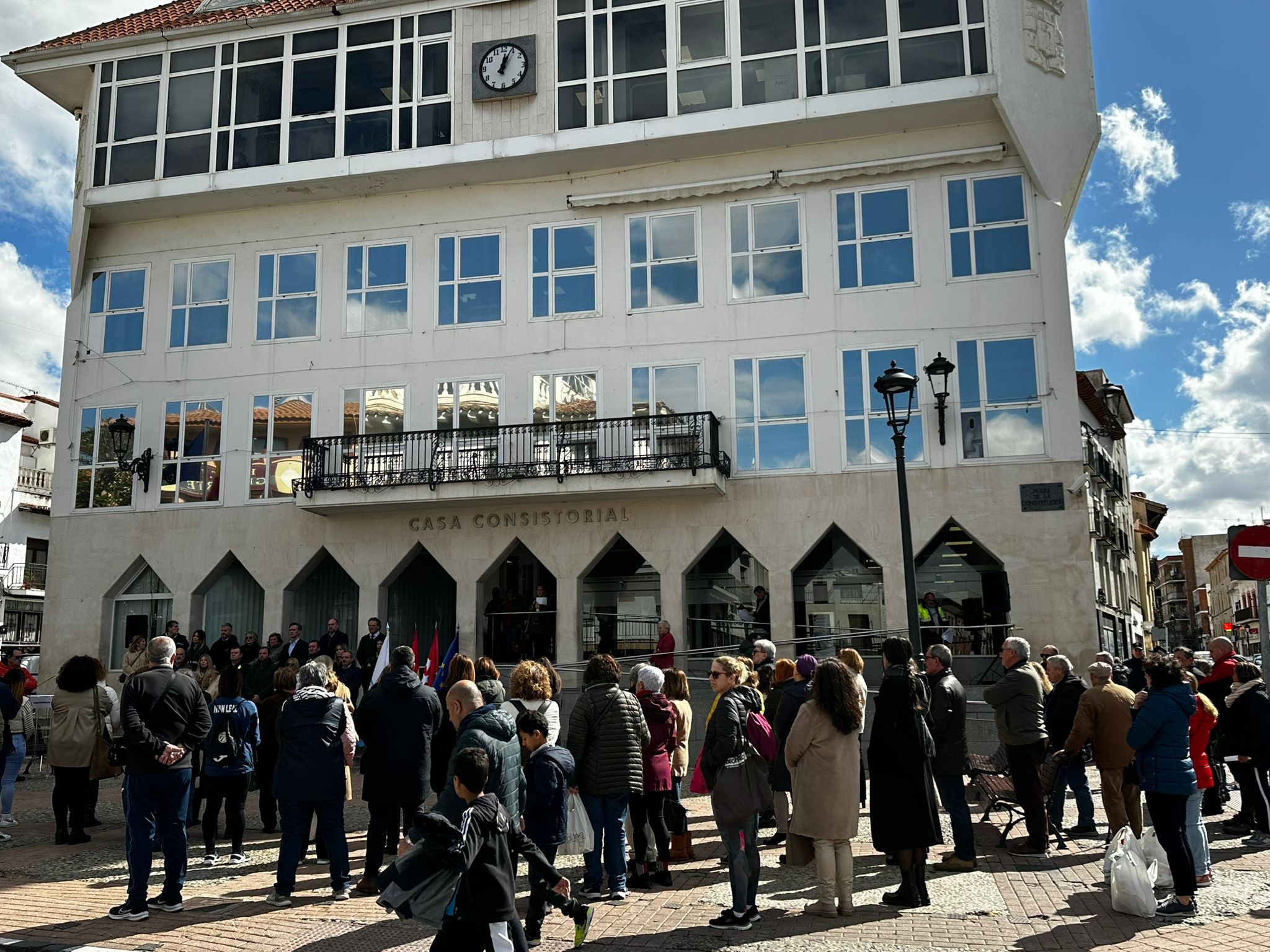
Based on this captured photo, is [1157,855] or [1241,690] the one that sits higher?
[1241,690]

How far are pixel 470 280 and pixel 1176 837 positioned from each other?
1882 cm

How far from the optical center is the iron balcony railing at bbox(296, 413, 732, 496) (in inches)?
850

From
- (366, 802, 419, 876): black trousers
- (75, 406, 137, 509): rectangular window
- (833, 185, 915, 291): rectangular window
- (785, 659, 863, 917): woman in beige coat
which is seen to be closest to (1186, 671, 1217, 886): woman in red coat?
(785, 659, 863, 917): woman in beige coat

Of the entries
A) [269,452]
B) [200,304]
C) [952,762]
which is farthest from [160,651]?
[200,304]

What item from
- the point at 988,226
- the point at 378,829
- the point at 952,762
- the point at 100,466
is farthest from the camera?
the point at 100,466

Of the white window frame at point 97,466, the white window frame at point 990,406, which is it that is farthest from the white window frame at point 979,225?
the white window frame at point 97,466

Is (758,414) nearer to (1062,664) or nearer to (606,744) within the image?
(1062,664)

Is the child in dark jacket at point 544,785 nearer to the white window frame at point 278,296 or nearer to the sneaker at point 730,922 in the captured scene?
the sneaker at point 730,922

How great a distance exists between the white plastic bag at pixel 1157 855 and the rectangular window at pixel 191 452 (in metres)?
20.8

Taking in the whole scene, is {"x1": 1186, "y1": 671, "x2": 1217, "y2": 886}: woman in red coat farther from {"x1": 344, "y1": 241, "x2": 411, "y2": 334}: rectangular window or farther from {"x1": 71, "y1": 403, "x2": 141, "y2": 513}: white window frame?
{"x1": 71, "y1": 403, "x2": 141, "y2": 513}: white window frame

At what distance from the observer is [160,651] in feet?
26.9

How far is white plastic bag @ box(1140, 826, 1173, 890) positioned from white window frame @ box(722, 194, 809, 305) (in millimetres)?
15325

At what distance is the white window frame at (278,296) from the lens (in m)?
24.4

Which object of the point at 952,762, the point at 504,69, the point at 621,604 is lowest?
the point at 952,762
